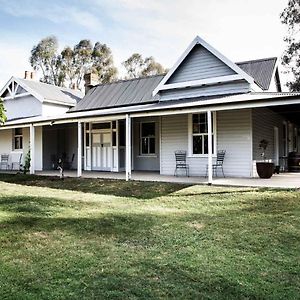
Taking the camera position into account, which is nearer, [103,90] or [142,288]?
[142,288]

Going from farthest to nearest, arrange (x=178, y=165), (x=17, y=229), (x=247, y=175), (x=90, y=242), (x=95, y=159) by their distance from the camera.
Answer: (x=95, y=159)
(x=178, y=165)
(x=247, y=175)
(x=17, y=229)
(x=90, y=242)

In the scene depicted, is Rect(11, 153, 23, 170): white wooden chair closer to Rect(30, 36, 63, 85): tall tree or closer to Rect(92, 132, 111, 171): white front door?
Rect(92, 132, 111, 171): white front door

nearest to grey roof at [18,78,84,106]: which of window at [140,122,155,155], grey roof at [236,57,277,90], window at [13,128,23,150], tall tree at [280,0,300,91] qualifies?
window at [13,128,23,150]

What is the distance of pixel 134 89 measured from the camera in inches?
738

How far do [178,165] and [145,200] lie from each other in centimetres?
468

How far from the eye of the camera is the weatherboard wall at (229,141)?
1290 centimetres

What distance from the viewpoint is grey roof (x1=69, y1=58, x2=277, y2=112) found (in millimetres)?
16422

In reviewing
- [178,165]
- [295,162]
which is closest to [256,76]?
[295,162]

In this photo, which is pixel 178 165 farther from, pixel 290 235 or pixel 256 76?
pixel 290 235

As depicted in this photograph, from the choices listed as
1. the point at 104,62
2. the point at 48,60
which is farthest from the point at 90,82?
the point at 48,60

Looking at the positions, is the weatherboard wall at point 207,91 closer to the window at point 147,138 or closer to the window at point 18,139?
the window at point 147,138

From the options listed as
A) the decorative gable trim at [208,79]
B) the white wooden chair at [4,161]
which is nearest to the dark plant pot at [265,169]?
the decorative gable trim at [208,79]

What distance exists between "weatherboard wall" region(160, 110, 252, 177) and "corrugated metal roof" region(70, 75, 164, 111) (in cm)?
299

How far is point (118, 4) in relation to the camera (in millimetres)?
12008
